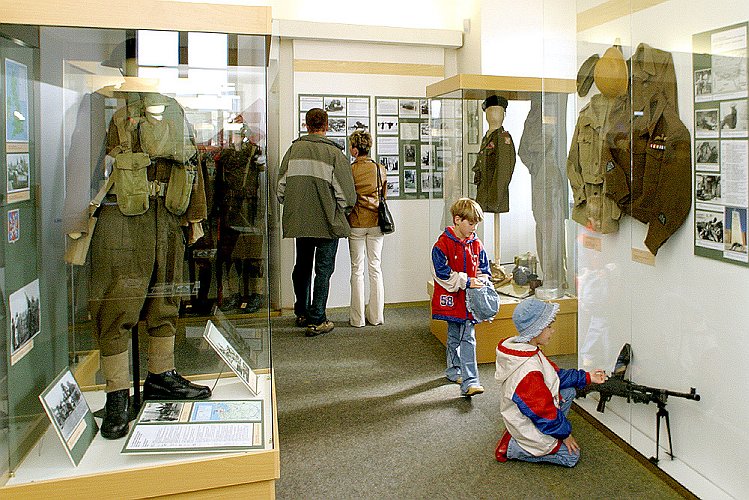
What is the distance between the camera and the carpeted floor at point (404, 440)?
310 cm

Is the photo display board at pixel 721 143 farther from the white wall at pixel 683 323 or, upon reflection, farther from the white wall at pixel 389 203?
the white wall at pixel 389 203

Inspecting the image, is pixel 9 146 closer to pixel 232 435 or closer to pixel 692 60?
pixel 232 435

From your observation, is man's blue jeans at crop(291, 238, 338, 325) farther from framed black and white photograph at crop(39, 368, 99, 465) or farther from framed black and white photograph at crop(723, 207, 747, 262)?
framed black and white photograph at crop(723, 207, 747, 262)

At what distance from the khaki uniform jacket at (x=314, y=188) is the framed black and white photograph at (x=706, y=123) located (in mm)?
3154

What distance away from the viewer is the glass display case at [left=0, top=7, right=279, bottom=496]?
245cm

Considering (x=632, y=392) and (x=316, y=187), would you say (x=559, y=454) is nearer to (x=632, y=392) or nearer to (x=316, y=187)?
(x=632, y=392)

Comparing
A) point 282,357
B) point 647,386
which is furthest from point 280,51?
point 647,386

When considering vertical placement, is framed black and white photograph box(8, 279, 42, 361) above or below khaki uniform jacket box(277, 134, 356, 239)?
below

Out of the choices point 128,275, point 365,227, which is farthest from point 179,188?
point 365,227

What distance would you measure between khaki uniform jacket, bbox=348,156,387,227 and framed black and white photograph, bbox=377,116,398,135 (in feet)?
3.23

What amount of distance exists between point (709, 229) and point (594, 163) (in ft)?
3.13

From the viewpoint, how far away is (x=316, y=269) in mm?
5898

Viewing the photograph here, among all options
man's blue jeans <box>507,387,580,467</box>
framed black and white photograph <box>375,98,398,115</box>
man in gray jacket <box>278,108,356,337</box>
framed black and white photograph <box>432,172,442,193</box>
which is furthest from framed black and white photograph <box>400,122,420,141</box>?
man's blue jeans <box>507,387,580,467</box>

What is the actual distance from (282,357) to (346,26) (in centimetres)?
311
